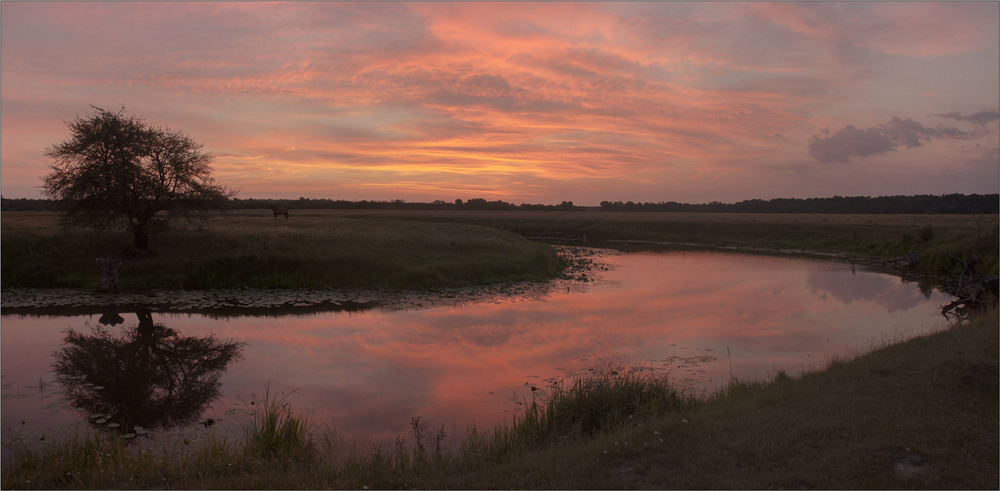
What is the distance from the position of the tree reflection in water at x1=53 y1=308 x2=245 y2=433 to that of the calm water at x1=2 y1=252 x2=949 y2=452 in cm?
15

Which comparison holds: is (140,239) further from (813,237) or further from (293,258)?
(813,237)

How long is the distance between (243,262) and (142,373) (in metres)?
14.2

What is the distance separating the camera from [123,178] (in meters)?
27.4

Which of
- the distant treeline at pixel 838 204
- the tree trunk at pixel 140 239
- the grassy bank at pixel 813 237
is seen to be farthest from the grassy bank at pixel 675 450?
the distant treeline at pixel 838 204

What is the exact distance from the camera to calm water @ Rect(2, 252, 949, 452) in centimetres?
1208

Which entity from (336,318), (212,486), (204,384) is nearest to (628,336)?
(336,318)

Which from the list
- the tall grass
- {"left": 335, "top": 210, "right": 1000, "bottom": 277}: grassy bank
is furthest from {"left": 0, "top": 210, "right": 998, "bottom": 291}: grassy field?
the tall grass

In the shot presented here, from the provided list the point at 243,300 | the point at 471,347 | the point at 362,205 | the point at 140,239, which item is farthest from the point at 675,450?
the point at 362,205

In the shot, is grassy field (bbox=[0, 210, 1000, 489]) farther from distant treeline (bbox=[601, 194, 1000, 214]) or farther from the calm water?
distant treeline (bbox=[601, 194, 1000, 214])

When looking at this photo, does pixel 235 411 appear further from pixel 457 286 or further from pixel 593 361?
pixel 457 286

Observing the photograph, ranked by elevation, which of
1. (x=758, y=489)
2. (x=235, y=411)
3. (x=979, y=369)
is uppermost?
(x=979, y=369)

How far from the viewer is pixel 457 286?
28422 mm

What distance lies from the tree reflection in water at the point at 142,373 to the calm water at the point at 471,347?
15 cm

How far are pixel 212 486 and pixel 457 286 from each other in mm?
21384
